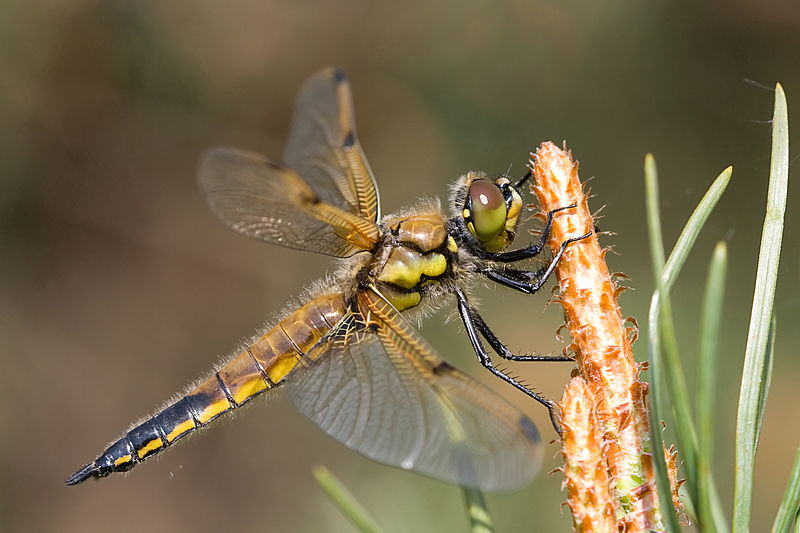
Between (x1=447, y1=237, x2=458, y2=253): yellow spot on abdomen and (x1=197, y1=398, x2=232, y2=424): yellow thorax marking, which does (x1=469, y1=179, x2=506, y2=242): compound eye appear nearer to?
(x1=447, y1=237, x2=458, y2=253): yellow spot on abdomen

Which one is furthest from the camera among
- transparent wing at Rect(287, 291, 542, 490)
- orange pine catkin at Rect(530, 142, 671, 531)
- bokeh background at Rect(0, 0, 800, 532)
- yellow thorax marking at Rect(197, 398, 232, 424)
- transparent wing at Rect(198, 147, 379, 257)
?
Result: bokeh background at Rect(0, 0, 800, 532)

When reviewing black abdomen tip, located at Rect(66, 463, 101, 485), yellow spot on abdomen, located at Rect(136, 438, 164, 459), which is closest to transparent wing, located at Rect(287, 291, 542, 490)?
yellow spot on abdomen, located at Rect(136, 438, 164, 459)

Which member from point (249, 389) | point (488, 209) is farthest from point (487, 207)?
point (249, 389)

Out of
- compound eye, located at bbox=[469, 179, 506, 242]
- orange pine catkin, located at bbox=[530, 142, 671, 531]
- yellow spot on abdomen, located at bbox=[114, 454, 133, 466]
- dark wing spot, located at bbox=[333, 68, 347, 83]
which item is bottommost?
orange pine catkin, located at bbox=[530, 142, 671, 531]

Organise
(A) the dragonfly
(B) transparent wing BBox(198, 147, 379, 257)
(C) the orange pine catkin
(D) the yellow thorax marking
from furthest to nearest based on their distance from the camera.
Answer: (D) the yellow thorax marking
(B) transparent wing BBox(198, 147, 379, 257)
(A) the dragonfly
(C) the orange pine catkin

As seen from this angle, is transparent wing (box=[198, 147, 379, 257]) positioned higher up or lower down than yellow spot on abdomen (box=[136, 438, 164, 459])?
higher up
